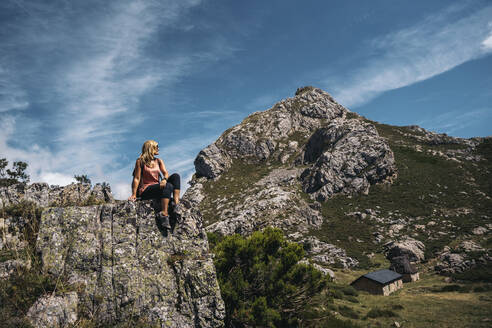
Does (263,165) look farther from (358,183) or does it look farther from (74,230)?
(74,230)

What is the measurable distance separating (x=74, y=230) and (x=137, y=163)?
2499mm

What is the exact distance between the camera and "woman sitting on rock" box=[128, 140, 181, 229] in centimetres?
770

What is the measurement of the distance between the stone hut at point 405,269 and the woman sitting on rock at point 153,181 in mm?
59631

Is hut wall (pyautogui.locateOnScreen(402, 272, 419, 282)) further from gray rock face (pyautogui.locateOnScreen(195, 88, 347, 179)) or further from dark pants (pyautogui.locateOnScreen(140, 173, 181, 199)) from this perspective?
gray rock face (pyautogui.locateOnScreen(195, 88, 347, 179))

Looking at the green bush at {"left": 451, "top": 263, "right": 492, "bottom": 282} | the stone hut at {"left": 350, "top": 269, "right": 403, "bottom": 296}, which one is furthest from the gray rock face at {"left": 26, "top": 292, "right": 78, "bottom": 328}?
the green bush at {"left": 451, "top": 263, "right": 492, "bottom": 282}

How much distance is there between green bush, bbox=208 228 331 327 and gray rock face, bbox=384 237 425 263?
55.5 m

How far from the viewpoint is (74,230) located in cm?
697

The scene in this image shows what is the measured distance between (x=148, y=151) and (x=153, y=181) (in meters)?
0.98

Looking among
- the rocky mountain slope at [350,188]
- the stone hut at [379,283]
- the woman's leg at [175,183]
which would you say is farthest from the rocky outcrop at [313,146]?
the woman's leg at [175,183]

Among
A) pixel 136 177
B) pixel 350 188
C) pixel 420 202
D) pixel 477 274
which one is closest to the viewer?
pixel 136 177

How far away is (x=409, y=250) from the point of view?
5812cm

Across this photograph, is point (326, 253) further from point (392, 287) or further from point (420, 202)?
point (420, 202)

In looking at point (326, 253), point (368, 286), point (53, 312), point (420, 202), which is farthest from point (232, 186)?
point (53, 312)

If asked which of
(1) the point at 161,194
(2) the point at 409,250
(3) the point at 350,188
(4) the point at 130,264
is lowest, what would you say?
(2) the point at 409,250
